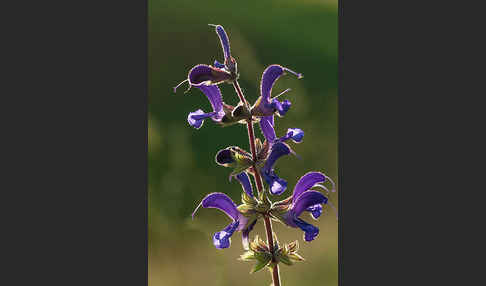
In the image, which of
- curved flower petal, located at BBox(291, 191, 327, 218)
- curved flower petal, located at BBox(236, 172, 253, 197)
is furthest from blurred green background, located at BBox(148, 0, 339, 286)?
curved flower petal, located at BBox(291, 191, 327, 218)

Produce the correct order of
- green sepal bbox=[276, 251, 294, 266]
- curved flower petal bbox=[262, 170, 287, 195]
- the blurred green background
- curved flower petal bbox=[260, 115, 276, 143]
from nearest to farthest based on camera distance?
curved flower petal bbox=[262, 170, 287, 195] → green sepal bbox=[276, 251, 294, 266] → curved flower petal bbox=[260, 115, 276, 143] → the blurred green background

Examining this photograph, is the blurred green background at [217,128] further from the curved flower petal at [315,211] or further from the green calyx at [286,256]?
the green calyx at [286,256]

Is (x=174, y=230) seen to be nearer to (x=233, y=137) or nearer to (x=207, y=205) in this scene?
(x=233, y=137)

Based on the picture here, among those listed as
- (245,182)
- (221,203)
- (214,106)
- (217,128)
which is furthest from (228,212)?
(217,128)

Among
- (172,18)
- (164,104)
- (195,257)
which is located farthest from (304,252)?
(172,18)

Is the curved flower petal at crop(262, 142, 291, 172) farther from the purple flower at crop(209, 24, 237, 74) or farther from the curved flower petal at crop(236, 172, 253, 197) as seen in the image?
the purple flower at crop(209, 24, 237, 74)

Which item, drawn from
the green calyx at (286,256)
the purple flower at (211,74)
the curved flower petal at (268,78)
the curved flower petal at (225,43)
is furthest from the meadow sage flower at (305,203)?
the curved flower petal at (225,43)
